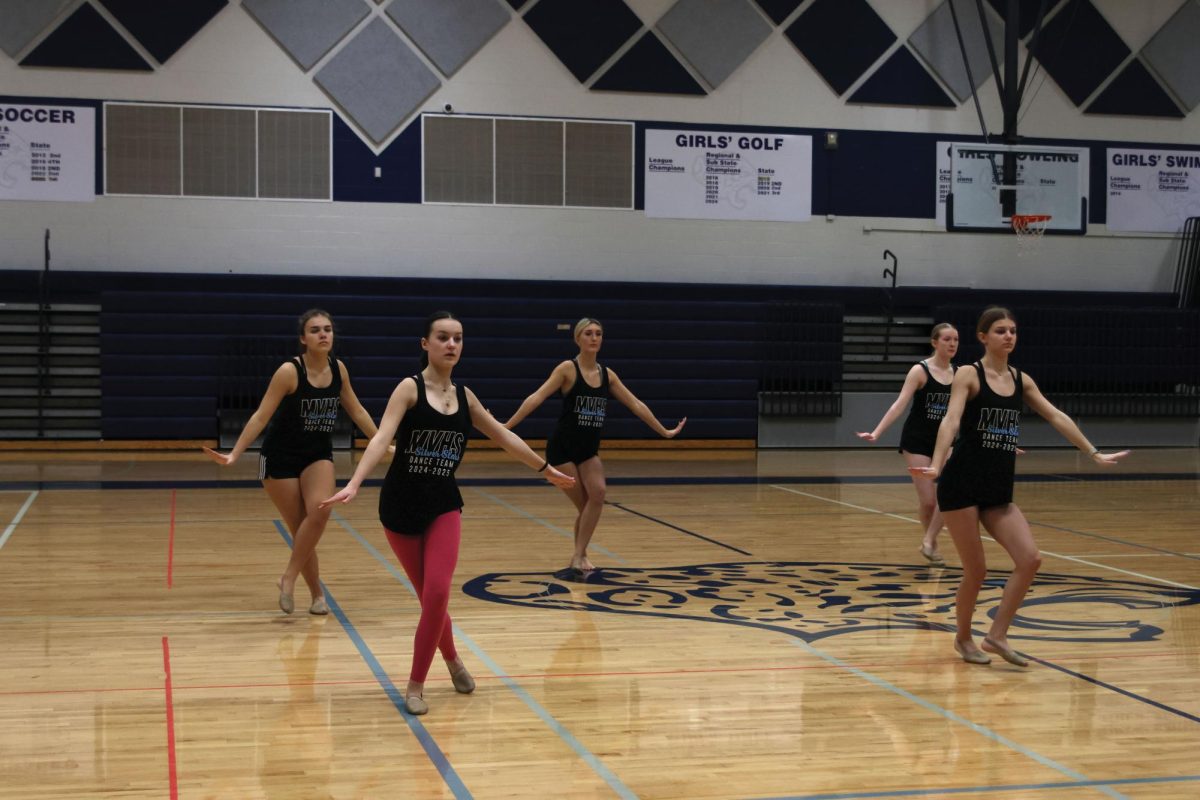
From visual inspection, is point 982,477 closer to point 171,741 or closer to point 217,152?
point 171,741

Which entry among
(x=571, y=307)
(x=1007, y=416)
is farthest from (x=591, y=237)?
(x=1007, y=416)

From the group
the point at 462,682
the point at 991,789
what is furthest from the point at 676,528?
the point at 991,789

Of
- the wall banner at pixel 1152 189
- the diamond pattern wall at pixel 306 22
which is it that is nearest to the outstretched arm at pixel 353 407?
the diamond pattern wall at pixel 306 22

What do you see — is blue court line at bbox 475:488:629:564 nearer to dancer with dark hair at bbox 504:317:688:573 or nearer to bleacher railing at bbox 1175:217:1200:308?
dancer with dark hair at bbox 504:317:688:573

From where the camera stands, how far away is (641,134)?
20016mm

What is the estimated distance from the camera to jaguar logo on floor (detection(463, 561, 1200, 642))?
7.13 meters

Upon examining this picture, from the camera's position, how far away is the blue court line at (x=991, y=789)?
422 cm

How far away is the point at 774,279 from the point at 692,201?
1.79 metres

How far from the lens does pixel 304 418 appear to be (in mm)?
7234

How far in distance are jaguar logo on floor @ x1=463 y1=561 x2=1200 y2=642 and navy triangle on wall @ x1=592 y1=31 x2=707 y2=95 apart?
12.3 meters

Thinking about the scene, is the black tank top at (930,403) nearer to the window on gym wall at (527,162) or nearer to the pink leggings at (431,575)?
the pink leggings at (431,575)

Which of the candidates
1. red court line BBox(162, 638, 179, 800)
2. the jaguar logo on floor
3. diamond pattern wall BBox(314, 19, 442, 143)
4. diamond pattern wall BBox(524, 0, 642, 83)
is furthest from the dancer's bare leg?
diamond pattern wall BBox(524, 0, 642, 83)

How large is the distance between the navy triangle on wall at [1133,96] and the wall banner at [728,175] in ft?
16.9

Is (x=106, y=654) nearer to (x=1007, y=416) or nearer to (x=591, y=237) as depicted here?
(x=1007, y=416)
